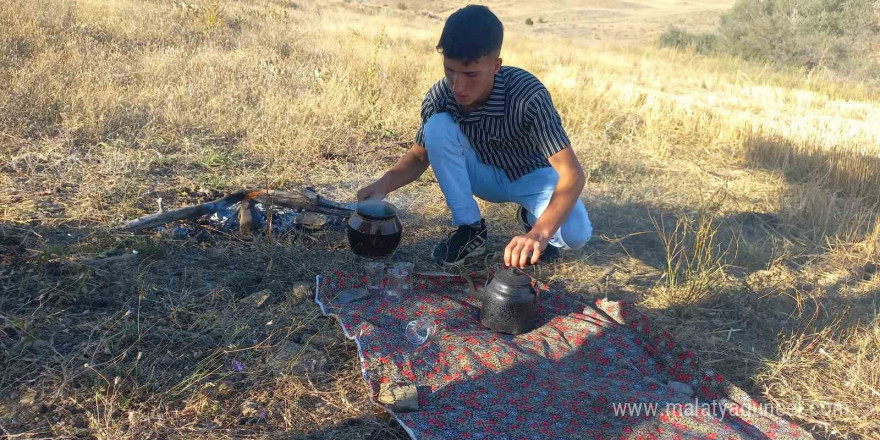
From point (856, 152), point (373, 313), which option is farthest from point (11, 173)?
point (856, 152)

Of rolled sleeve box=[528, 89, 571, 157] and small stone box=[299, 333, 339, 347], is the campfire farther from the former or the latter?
rolled sleeve box=[528, 89, 571, 157]

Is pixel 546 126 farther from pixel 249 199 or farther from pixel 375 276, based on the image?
pixel 249 199

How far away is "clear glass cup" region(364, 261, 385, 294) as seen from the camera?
3306mm

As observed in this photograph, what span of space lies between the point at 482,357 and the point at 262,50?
6859mm

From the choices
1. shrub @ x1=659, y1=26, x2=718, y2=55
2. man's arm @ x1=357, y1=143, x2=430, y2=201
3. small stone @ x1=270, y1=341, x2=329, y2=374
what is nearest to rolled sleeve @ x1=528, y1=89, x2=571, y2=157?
man's arm @ x1=357, y1=143, x2=430, y2=201

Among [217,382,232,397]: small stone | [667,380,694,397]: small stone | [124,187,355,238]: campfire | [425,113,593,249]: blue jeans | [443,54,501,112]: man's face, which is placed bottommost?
[667,380,694,397]: small stone

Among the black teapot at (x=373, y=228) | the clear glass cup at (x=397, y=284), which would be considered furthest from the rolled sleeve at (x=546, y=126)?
the clear glass cup at (x=397, y=284)

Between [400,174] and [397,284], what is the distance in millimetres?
686

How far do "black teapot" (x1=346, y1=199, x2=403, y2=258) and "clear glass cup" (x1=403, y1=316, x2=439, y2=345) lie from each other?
47 centimetres

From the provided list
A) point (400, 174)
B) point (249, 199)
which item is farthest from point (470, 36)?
point (249, 199)

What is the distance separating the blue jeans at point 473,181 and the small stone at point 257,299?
1.16 metres

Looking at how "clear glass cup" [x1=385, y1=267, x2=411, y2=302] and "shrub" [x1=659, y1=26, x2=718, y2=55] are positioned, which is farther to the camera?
"shrub" [x1=659, y1=26, x2=718, y2=55]

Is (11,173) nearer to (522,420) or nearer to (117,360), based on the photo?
(117,360)

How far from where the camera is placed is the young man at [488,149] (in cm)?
294
